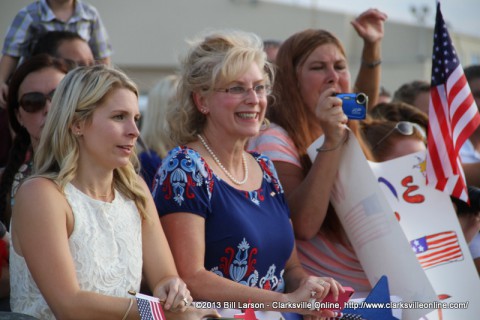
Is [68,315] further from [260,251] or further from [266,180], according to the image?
[266,180]

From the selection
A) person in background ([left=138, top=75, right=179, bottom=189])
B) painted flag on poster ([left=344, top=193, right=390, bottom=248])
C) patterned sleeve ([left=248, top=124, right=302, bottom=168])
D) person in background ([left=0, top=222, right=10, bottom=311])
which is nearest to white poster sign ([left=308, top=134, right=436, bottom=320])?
painted flag on poster ([left=344, top=193, right=390, bottom=248])

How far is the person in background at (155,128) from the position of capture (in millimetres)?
4969

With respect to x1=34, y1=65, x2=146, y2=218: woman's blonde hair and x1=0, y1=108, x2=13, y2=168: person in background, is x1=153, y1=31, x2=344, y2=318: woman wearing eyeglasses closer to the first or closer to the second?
x1=34, y1=65, x2=146, y2=218: woman's blonde hair

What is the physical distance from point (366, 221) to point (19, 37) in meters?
2.74

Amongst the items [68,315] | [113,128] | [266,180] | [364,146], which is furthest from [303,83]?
[68,315]

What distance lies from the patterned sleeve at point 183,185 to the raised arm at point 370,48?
1801mm

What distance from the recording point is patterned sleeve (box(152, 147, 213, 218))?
326cm

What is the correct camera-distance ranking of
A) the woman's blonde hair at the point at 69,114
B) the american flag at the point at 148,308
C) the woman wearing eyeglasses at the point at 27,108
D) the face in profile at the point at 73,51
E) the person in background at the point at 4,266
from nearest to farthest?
1. the american flag at the point at 148,308
2. the woman's blonde hair at the point at 69,114
3. the person in background at the point at 4,266
4. the woman wearing eyeglasses at the point at 27,108
5. the face in profile at the point at 73,51

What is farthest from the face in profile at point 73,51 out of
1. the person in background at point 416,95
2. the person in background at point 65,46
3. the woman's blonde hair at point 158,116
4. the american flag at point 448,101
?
the person in background at point 416,95

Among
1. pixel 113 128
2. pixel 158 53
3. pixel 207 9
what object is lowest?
pixel 158 53

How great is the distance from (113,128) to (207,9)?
20553 millimetres

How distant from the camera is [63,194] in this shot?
2.86m

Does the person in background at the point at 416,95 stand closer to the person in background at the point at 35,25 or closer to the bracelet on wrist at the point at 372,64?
the bracelet on wrist at the point at 372,64

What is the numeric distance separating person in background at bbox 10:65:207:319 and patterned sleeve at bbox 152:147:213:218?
12 centimetres
